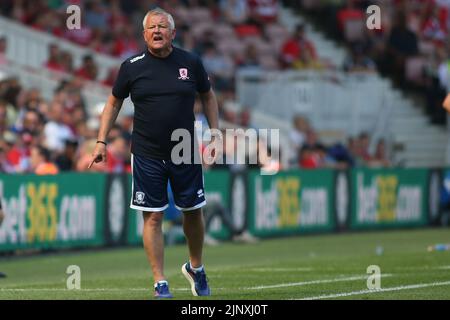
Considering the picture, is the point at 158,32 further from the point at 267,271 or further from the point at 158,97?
the point at 267,271

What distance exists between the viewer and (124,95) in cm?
1195

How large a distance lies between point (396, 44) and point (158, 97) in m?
21.8

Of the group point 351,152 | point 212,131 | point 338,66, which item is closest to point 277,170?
point 351,152

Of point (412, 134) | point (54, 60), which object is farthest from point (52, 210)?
point (412, 134)

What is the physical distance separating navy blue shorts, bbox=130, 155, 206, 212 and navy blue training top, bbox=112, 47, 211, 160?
0.32 ft

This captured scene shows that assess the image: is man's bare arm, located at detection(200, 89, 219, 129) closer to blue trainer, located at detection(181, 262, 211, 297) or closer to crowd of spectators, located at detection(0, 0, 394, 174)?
blue trainer, located at detection(181, 262, 211, 297)

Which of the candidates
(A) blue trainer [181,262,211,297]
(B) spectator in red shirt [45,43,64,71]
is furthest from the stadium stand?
(A) blue trainer [181,262,211,297]

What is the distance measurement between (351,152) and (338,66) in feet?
17.3

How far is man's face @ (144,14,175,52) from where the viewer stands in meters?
11.5

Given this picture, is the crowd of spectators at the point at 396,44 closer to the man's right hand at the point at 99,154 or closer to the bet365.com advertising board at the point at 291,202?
the bet365.com advertising board at the point at 291,202

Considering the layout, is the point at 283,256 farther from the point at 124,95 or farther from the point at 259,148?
the point at 124,95

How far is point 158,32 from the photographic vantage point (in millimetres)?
11555

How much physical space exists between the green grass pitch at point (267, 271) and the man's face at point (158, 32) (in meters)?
2.22

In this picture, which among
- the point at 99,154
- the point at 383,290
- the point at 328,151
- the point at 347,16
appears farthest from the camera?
the point at 347,16
